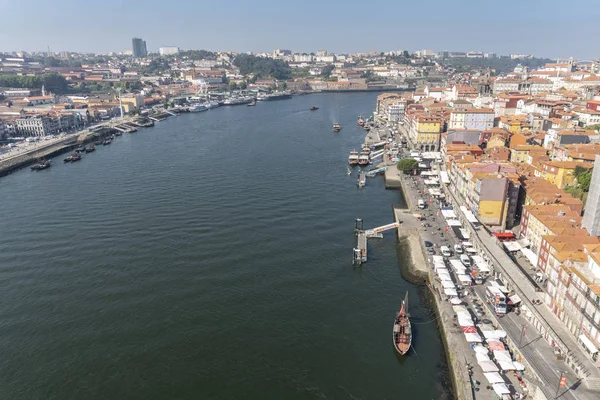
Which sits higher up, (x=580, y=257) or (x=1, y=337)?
(x=580, y=257)

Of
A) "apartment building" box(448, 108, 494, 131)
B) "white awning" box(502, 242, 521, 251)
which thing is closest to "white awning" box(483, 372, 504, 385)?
"white awning" box(502, 242, 521, 251)

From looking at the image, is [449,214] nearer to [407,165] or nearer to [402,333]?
[407,165]

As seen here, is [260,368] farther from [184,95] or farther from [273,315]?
[184,95]

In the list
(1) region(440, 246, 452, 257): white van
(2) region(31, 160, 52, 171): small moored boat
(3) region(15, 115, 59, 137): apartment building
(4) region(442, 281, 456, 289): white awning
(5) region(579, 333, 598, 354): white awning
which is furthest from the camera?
(3) region(15, 115, 59, 137): apartment building

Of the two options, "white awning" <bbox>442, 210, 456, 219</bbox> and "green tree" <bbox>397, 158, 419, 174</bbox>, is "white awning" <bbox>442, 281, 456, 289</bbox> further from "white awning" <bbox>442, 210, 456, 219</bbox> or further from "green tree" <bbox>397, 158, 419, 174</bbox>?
"green tree" <bbox>397, 158, 419, 174</bbox>

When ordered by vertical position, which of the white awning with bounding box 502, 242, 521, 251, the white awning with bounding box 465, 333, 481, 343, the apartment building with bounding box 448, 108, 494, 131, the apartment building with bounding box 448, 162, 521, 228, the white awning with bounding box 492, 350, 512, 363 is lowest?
the white awning with bounding box 465, 333, 481, 343

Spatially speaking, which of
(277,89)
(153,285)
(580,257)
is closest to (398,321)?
(580,257)

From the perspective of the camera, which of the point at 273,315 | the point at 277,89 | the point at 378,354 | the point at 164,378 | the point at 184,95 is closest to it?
the point at 164,378
